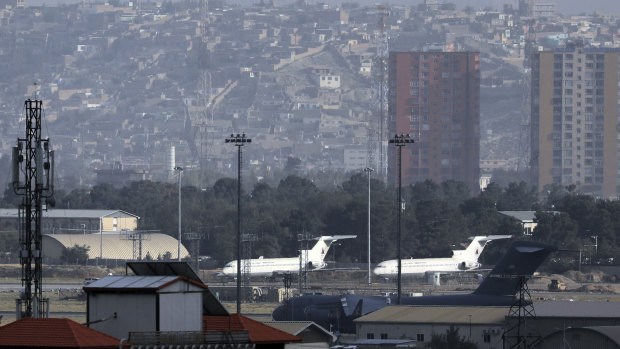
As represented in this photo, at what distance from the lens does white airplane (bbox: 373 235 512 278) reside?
151375 mm

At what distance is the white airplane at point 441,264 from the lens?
497 feet

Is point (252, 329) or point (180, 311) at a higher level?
point (180, 311)

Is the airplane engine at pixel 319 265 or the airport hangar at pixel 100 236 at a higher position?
the airport hangar at pixel 100 236

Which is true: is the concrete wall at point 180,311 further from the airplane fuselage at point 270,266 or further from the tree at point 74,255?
the tree at point 74,255

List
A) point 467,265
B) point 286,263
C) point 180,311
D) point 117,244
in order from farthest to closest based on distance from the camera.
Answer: point 117,244 → point 467,265 → point 286,263 → point 180,311

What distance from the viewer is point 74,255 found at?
165125mm

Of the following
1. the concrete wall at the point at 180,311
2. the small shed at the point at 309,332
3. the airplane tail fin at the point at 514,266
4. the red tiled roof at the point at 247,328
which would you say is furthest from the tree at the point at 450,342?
the concrete wall at the point at 180,311

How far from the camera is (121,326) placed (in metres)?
40.8

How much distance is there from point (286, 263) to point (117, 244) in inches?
1041

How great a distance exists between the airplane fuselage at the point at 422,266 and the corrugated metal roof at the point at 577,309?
7060 cm

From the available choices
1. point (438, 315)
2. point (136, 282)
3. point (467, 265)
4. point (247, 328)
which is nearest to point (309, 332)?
point (438, 315)

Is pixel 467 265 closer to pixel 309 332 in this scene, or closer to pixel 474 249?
pixel 474 249

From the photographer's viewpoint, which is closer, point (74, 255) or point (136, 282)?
point (136, 282)

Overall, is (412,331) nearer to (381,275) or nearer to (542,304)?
(542,304)
